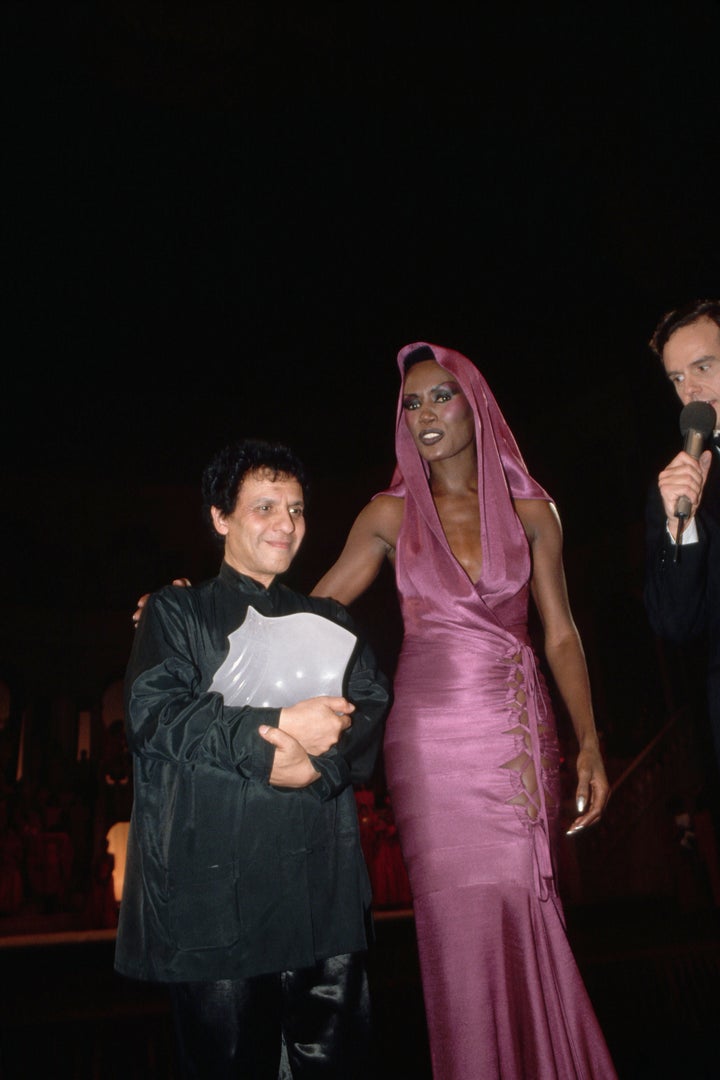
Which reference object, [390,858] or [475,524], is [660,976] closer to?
[475,524]

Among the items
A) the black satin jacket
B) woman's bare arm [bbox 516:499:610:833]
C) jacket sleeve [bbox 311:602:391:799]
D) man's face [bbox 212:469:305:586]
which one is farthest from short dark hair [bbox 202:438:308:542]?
woman's bare arm [bbox 516:499:610:833]

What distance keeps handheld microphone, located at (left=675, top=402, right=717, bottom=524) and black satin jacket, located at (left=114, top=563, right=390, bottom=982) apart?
33.6 inches

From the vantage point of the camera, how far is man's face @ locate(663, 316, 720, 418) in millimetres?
2062

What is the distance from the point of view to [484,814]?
2055mm

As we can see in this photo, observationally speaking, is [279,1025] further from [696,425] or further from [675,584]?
[696,425]

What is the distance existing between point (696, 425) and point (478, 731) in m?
0.90

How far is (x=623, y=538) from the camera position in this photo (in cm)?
1252

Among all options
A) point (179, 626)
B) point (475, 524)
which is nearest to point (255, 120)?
point (475, 524)

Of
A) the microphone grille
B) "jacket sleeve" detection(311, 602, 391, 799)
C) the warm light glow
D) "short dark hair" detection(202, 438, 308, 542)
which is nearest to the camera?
"jacket sleeve" detection(311, 602, 391, 799)

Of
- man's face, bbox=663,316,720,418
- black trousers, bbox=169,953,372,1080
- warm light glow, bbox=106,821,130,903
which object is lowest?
warm light glow, bbox=106,821,130,903

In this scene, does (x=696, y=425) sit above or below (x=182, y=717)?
above

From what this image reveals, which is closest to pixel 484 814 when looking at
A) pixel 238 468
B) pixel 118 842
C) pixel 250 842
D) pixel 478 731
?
pixel 478 731

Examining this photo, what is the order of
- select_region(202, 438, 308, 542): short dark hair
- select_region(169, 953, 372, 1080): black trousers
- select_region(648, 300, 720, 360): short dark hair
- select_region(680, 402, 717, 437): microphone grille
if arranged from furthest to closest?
select_region(648, 300, 720, 360): short dark hair
select_region(202, 438, 308, 542): short dark hair
select_region(680, 402, 717, 437): microphone grille
select_region(169, 953, 372, 1080): black trousers

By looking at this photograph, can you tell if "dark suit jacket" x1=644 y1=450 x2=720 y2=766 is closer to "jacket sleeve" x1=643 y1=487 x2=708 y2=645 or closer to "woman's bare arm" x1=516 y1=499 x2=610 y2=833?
"jacket sleeve" x1=643 y1=487 x2=708 y2=645
